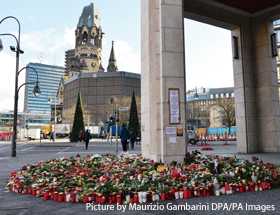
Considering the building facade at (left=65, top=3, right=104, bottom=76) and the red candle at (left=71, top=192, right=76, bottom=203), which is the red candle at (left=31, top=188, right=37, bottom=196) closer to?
the red candle at (left=71, top=192, right=76, bottom=203)

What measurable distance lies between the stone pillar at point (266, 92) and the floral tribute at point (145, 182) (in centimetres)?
862

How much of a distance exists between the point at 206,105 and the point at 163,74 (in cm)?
12305

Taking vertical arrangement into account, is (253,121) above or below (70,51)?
below

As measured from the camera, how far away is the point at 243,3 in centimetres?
1695

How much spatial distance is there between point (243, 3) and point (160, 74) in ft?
28.4

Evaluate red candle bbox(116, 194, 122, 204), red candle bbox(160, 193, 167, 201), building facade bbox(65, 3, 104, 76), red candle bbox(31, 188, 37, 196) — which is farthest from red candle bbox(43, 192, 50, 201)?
building facade bbox(65, 3, 104, 76)

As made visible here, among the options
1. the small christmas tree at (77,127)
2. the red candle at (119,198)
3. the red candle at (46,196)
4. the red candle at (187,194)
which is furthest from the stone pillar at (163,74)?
the small christmas tree at (77,127)

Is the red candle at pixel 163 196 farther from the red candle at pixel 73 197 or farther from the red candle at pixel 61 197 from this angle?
the red candle at pixel 61 197

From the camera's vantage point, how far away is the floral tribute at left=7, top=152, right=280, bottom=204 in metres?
7.15

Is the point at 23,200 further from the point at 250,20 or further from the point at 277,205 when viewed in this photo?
the point at 250,20

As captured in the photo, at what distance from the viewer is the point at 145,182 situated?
762 centimetres

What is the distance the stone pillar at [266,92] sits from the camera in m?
17.6

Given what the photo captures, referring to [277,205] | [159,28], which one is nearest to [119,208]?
[277,205]

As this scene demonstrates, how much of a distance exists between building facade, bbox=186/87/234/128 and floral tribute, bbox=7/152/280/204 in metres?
95.0
